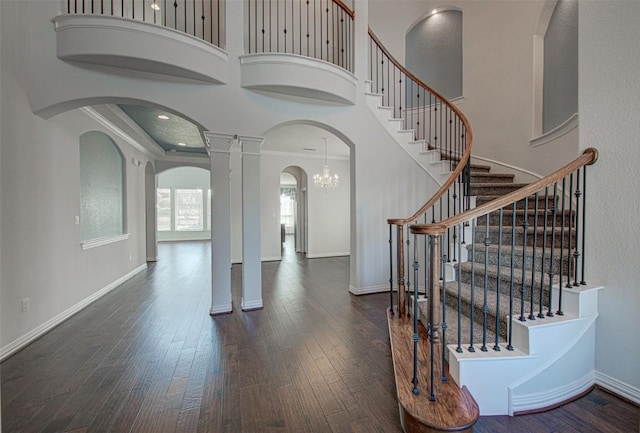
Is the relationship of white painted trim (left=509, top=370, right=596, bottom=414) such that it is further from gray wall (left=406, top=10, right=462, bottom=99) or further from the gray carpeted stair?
gray wall (left=406, top=10, right=462, bottom=99)

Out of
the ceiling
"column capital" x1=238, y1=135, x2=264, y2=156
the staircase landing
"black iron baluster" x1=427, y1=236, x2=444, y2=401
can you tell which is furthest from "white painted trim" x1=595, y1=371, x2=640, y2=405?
the ceiling

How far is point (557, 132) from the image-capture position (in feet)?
11.6

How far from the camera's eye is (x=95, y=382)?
77.9 inches

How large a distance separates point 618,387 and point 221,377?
2.79m

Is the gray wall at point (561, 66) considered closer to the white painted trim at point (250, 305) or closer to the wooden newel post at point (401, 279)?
the wooden newel post at point (401, 279)

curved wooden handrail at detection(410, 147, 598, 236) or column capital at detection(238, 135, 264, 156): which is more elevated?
column capital at detection(238, 135, 264, 156)

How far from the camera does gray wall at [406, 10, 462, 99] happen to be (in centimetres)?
516

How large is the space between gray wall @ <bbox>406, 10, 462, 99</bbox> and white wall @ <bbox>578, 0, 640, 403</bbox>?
3.48m

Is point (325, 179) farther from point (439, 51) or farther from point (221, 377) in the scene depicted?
point (221, 377)

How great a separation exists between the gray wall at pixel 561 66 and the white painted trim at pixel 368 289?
10.8ft

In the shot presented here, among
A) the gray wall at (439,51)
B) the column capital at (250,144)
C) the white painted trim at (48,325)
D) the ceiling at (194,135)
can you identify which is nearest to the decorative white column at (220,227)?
the column capital at (250,144)

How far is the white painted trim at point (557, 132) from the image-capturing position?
320cm

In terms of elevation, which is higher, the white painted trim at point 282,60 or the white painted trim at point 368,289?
the white painted trim at point 282,60

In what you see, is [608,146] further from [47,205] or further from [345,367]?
[47,205]
